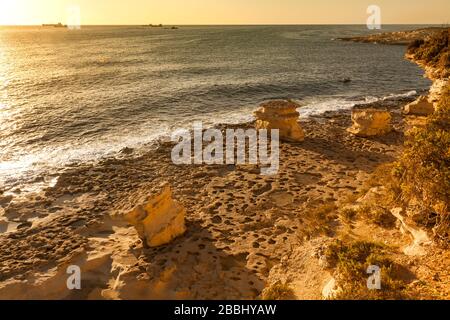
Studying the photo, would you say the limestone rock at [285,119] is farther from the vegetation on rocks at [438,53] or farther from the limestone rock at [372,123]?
the vegetation on rocks at [438,53]

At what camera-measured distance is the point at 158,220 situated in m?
10.5

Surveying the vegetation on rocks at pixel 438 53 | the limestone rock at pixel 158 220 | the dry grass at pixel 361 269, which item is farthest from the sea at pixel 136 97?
the dry grass at pixel 361 269

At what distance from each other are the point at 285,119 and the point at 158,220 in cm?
1158

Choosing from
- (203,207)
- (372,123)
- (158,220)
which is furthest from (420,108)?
(158,220)

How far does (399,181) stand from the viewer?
10.1 m

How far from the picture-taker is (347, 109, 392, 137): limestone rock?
20.0 meters

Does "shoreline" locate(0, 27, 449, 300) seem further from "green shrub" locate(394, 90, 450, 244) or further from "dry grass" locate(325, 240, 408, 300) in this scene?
"green shrub" locate(394, 90, 450, 244)

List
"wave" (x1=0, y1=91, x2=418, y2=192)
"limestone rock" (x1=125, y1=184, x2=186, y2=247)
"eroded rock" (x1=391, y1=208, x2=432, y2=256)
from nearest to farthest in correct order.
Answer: "eroded rock" (x1=391, y1=208, x2=432, y2=256), "limestone rock" (x1=125, y1=184, x2=186, y2=247), "wave" (x1=0, y1=91, x2=418, y2=192)

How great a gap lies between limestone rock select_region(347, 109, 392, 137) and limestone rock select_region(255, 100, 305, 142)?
3648 millimetres

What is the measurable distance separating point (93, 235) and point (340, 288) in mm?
8366

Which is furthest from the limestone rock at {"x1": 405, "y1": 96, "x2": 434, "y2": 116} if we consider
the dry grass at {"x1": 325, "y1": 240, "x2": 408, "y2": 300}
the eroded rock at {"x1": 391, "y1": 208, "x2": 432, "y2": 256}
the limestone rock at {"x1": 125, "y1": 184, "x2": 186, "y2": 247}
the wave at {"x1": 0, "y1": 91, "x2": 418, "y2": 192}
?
the limestone rock at {"x1": 125, "y1": 184, "x2": 186, "y2": 247}

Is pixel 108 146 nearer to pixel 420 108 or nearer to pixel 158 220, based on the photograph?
pixel 158 220

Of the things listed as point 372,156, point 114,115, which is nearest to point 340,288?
point 372,156
